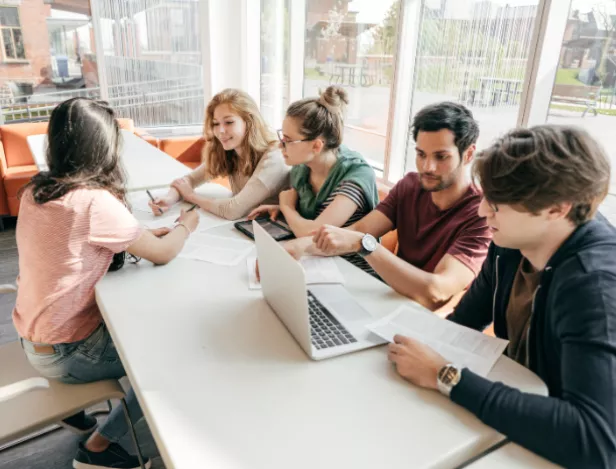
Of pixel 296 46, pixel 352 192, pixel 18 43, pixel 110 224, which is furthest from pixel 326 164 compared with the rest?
pixel 18 43

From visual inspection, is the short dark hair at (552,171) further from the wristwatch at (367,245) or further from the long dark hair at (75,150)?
the long dark hair at (75,150)

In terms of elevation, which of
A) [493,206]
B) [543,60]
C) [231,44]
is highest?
[231,44]

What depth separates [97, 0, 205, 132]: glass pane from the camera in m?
4.89

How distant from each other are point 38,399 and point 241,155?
1.44 meters

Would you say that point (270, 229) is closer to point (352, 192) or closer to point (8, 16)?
point (352, 192)

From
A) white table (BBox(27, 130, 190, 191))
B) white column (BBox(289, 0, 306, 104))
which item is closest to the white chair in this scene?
white table (BBox(27, 130, 190, 191))

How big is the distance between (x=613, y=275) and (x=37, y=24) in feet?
17.4

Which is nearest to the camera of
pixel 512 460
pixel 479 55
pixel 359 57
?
pixel 512 460

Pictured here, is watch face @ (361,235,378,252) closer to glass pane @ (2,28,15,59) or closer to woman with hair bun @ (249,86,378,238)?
woman with hair bun @ (249,86,378,238)

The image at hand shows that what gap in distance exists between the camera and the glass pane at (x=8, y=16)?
4414 millimetres

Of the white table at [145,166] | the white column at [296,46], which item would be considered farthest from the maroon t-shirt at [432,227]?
the white column at [296,46]

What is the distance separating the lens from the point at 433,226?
167 cm

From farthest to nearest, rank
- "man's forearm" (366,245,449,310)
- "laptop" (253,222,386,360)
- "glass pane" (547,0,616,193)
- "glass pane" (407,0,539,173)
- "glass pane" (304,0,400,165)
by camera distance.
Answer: "glass pane" (304,0,400,165) → "glass pane" (407,0,539,173) → "glass pane" (547,0,616,193) → "man's forearm" (366,245,449,310) → "laptop" (253,222,386,360)

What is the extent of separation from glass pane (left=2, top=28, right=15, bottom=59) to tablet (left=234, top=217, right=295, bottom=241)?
3.94 metres
